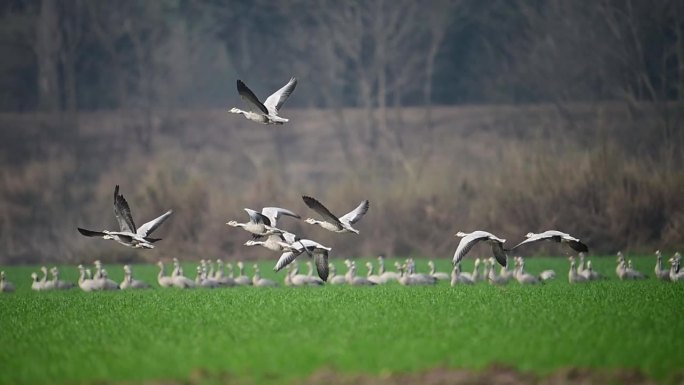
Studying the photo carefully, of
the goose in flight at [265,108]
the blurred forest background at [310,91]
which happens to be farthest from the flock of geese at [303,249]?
the blurred forest background at [310,91]

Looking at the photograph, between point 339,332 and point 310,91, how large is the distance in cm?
4800

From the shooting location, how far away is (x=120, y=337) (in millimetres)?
19047

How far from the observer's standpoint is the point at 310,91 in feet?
217

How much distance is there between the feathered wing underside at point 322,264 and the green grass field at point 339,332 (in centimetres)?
44

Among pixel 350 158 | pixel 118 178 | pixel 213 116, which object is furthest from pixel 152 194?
pixel 213 116

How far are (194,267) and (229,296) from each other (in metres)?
14.1

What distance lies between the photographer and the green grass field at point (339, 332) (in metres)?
15.6

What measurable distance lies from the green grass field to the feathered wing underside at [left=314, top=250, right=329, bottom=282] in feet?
1.46

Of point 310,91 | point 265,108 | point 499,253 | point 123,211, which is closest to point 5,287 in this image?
point 123,211

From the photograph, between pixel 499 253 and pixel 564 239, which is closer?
pixel 564 239

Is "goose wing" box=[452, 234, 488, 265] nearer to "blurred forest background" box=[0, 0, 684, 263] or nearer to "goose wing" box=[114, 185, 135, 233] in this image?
"goose wing" box=[114, 185, 135, 233]

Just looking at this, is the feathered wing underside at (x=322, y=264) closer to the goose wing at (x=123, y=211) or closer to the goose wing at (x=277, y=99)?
the goose wing at (x=277, y=99)

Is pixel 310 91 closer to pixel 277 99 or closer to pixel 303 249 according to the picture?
pixel 277 99

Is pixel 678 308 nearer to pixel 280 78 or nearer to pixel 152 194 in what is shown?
pixel 152 194
